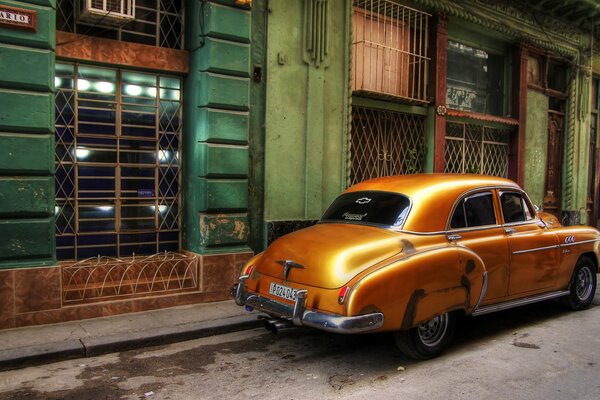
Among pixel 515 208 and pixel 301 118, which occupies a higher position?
pixel 301 118

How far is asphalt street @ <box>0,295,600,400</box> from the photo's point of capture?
4.17 metres

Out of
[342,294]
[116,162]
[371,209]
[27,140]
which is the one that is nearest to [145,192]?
[116,162]

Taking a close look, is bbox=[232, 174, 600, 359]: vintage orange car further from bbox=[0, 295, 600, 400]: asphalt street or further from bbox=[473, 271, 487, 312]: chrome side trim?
bbox=[0, 295, 600, 400]: asphalt street

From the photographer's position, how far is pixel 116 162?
22.7ft

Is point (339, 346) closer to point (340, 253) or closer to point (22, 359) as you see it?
point (340, 253)

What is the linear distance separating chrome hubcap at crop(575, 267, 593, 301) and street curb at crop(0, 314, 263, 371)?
13.9 ft

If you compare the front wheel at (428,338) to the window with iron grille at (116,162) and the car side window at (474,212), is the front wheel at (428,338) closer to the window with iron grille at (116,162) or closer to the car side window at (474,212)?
the car side window at (474,212)

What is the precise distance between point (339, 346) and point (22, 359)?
9.92 feet

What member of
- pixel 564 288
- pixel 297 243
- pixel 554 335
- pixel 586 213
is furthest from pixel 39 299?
pixel 586 213

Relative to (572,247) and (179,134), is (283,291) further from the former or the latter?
(572,247)

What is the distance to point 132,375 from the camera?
181 inches

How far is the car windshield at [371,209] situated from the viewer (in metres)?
5.09

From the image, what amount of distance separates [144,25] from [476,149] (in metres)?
7.74

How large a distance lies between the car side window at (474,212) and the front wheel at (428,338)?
3.11 ft
